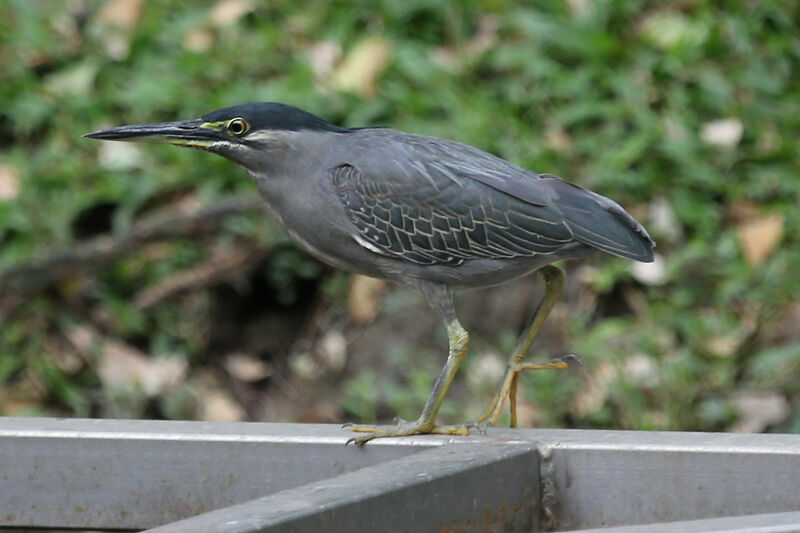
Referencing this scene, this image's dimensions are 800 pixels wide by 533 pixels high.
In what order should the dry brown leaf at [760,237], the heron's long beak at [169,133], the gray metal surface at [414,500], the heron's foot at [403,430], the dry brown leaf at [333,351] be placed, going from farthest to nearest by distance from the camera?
the dry brown leaf at [333,351] → the dry brown leaf at [760,237] → the heron's long beak at [169,133] → the heron's foot at [403,430] → the gray metal surface at [414,500]

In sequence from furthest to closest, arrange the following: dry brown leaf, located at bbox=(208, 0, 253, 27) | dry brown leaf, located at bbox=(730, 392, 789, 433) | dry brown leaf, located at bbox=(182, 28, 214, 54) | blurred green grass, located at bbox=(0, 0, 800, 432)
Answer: dry brown leaf, located at bbox=(208, 0, 253, 27), dry brown leaf, located at bbox=(182, 28, 214, 54), blurred green grass, located at bbox=(0, 0, 800, 432), dry brown leaf, located at bbox=(730, 392, 789, 433)

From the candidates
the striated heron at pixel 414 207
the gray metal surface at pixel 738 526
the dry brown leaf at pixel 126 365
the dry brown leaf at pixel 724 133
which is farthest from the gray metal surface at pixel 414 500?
the dry brown leaf at pixel 724 133

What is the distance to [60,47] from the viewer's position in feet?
24.5

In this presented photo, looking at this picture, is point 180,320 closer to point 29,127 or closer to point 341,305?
point 341,305

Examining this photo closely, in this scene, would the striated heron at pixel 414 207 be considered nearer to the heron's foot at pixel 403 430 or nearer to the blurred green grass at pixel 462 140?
the heron's foot at pixel 403 430

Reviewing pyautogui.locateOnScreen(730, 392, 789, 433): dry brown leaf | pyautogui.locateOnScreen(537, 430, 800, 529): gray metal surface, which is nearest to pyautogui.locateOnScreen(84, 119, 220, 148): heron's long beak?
pyautogui.locateOnScreen(537, 430, 800, 529): gray metal surface

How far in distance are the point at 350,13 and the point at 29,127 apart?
1.76 m

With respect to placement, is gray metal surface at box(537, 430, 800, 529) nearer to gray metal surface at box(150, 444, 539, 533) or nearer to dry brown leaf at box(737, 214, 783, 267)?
gray metal surface at box(150, 444, 539, 533)

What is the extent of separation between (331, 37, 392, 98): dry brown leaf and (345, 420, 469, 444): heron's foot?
12.1ft

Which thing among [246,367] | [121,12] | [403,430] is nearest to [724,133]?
[246,367]

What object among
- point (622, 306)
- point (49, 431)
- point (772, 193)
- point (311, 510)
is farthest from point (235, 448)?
point (772, 193)

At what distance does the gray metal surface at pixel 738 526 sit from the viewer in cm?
180

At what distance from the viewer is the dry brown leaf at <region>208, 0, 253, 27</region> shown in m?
7.39

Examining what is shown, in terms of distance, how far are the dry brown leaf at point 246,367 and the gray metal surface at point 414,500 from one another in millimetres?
3662
